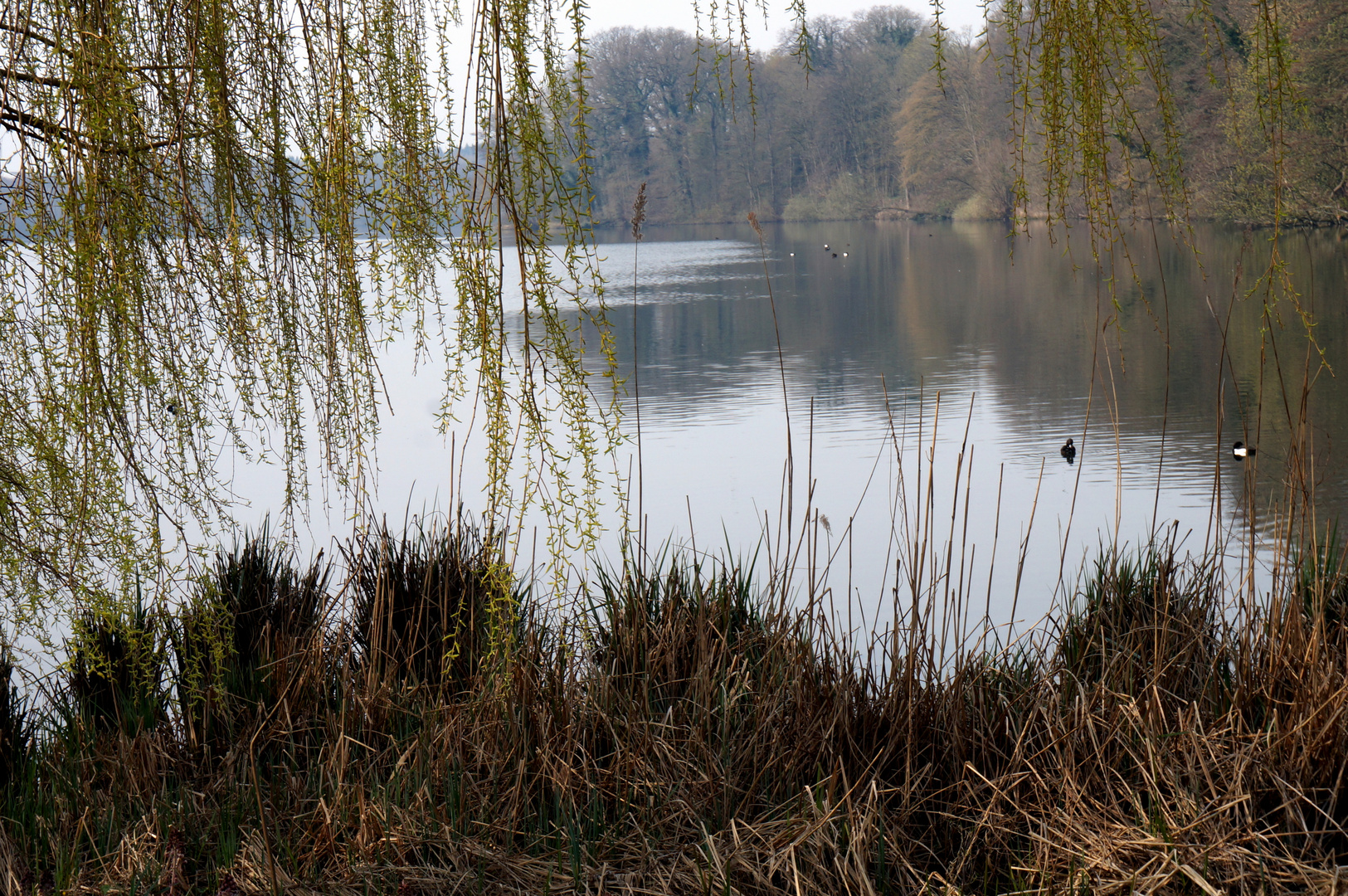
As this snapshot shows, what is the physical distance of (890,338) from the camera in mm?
12336

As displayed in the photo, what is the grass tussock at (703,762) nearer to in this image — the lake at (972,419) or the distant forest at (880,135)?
the lake at (972,419)

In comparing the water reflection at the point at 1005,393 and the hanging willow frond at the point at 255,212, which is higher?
the hanging willow frond at the point at 255,212

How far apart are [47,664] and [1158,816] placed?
3544 mm

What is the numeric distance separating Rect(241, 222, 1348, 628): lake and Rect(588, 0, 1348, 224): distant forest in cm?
150

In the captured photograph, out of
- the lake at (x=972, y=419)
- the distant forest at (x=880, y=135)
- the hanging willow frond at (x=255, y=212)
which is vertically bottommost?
the lake at (x=972, y=419)

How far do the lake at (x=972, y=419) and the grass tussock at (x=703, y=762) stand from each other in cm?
27

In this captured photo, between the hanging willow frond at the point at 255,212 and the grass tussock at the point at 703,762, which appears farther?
the grass tussock at the point at 703,762

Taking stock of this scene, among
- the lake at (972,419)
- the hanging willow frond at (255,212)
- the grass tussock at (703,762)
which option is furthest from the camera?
the lake at (972,419)

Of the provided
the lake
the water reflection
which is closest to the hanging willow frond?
the lake

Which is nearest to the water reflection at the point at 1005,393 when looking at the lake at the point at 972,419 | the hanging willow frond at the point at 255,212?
the lake at the point at 972,419

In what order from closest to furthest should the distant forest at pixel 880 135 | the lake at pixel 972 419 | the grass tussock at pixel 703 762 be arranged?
the grass tussock at pixel 703 762, the lake at pixel 972 419, the distant forest at pixel 880 135

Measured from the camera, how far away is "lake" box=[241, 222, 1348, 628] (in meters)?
3.68

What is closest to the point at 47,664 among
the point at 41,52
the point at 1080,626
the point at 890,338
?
the point at 41,52

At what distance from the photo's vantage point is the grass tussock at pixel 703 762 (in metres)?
1.79
